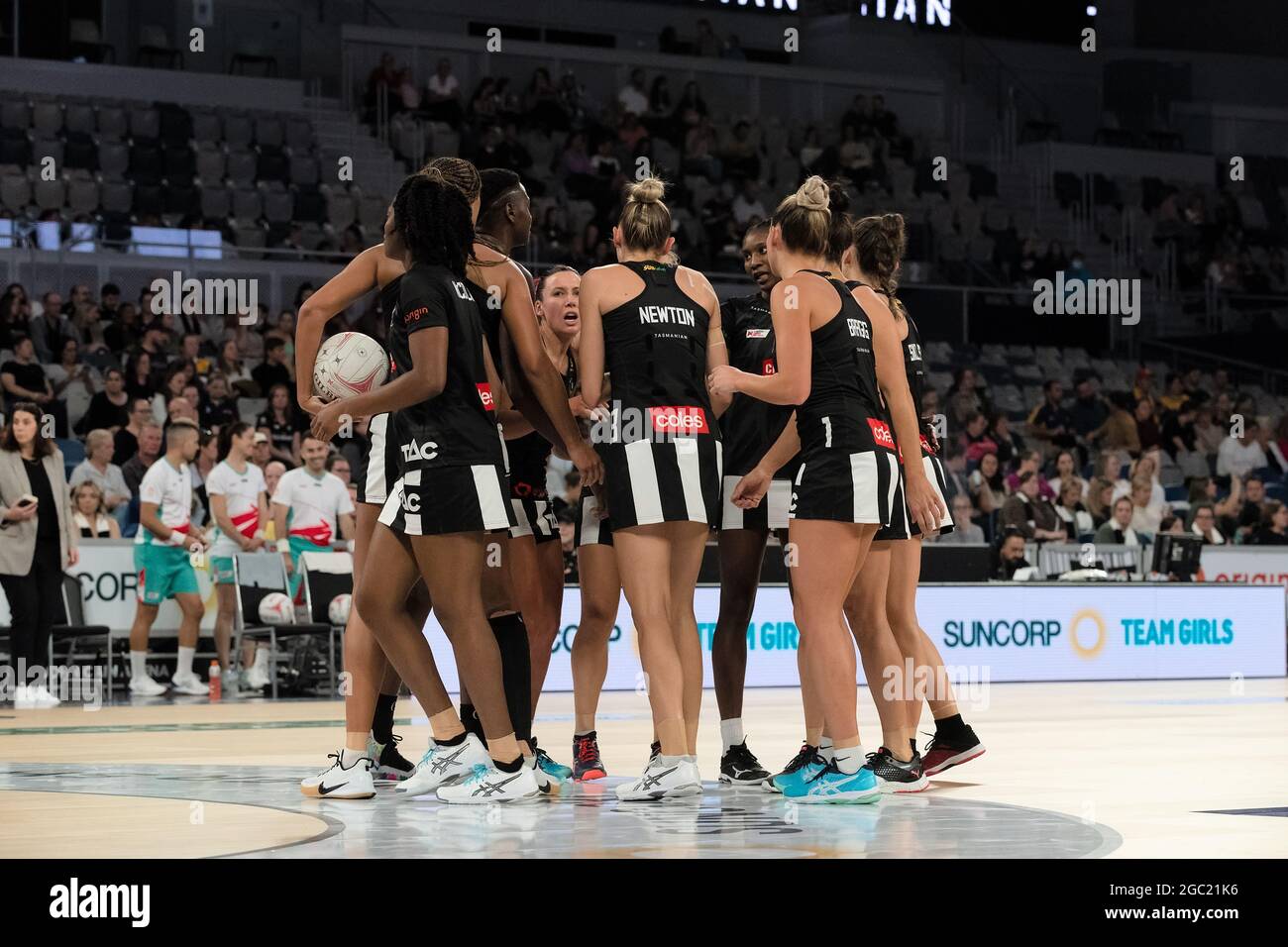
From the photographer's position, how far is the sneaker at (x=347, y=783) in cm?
591

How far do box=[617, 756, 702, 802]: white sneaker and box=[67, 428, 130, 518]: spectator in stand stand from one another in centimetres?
880

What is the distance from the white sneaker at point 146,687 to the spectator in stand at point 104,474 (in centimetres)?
171

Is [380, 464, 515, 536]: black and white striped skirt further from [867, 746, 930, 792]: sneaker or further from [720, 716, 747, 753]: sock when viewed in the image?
[867, 746, 930, 792]: sneaker

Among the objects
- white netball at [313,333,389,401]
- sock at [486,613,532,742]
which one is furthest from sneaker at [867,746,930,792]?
white netball at [313,333,389,401]

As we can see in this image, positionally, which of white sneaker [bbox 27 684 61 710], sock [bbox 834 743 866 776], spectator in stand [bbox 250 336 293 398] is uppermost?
spectator in stand [bbox 250 336 293 398]

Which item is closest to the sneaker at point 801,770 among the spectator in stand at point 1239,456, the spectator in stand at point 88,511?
the spectator in stand at point 88,511

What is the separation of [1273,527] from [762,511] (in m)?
12.2

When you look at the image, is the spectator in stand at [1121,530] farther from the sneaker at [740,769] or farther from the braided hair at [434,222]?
the braided hair at [434,222]

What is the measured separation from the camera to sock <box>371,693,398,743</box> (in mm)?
6582

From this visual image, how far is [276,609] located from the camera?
12.1 meters

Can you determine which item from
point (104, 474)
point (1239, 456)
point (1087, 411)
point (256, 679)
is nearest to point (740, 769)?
point (256, 679)

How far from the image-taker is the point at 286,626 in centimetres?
1195

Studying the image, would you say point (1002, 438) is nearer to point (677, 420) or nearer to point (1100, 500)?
point (1100, 500)
